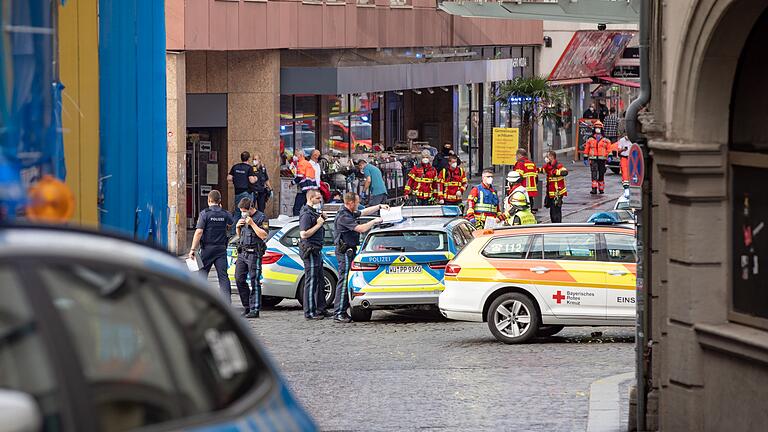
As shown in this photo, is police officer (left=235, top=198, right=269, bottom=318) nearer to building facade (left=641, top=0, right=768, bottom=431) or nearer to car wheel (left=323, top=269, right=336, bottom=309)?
car wheel (left=323, top=269, right=336, bottom=309)

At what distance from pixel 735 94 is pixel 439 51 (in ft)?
114

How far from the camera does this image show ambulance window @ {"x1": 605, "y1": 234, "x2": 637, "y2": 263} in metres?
17.4

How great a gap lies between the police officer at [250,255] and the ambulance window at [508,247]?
4.04 meters

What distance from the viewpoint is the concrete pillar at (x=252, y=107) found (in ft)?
111

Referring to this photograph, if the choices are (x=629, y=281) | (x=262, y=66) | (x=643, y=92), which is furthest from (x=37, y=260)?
(x=262, y=66)

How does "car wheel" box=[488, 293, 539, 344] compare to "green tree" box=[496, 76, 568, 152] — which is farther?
"green tree" box=[496, 76, 568, 152]

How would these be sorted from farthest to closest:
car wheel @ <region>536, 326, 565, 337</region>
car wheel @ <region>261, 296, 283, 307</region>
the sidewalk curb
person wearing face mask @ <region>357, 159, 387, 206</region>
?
person wearing face mask @ <region>357, 159, 387, 206</region> < car wheel @ <region>261, 296, 283, 307</region> < car wheel @ <region>536, 326, 565, 337</region> < the sidewalk curb

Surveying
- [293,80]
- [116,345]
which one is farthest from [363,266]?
[116,345]

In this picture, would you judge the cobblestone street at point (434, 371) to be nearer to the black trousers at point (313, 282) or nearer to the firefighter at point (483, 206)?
the black trousers at point (313, 282)

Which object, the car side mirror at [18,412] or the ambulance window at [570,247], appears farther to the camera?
the ambulance window at [570,247]

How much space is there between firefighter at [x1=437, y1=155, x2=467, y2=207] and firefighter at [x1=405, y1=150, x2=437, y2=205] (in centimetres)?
16

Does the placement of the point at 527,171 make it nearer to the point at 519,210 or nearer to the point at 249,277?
the point at 519,210

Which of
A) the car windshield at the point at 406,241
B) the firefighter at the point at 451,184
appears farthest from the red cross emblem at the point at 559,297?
the firefighter at the point at 451,184

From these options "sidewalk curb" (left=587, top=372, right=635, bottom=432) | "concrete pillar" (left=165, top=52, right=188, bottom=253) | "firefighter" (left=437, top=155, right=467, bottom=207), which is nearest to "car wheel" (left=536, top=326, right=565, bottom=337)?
"sidewalk curb" (left=587, top=372, right=635, bottom=432)
